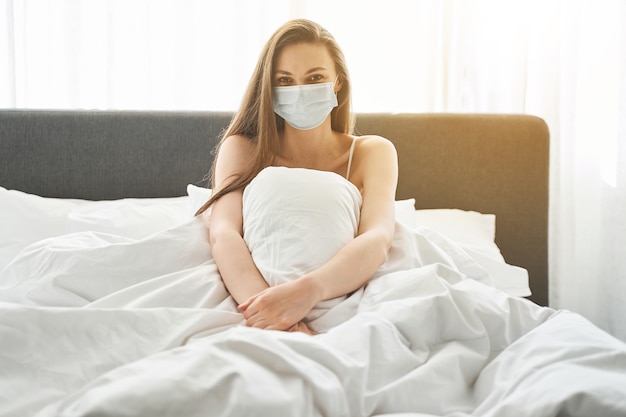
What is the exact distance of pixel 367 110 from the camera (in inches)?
117

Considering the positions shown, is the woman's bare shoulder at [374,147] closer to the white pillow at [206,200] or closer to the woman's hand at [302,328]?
the white pillow at [206,200]

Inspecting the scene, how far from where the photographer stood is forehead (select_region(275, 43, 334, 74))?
1.97m

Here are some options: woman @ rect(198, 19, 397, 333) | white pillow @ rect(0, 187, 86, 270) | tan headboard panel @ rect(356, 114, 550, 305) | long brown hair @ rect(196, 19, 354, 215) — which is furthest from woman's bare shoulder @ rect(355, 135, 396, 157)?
white pillow @ rect(0, 187, 86, 270)

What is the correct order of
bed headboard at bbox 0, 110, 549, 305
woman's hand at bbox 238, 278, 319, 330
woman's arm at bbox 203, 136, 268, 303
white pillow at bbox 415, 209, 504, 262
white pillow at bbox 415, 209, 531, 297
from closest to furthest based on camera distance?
woman's hand at bbox 238, 278, 319, 330 → woman's arm at bbox 203, 136, 268, 303 → white pillow at bbox 415, 209, 531, 297 → white pillow at bbox 415, 209, 504, 262 → bed headboard at bbox 0, 110, 549, 305

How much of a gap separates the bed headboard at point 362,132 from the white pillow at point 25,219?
0.57 ft

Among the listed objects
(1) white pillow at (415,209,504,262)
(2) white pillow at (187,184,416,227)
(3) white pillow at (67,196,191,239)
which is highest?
(2) white pillow at (187,184,416,227)

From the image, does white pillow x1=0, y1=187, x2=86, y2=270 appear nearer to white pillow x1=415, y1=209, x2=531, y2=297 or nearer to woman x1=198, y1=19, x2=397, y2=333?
woman x1=198, y1=19, x2=397, y2=333

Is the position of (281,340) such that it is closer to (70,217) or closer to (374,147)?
(374,147)

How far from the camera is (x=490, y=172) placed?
2461 millimetres

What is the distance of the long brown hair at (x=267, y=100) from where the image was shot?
1958 mm

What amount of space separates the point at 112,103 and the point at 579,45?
1773 mm

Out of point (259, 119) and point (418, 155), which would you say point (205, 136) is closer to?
point (259, 119)

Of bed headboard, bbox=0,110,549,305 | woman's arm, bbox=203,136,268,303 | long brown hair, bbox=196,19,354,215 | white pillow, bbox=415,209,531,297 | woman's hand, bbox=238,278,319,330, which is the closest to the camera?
woman's hand, bbox=238,278,319,330

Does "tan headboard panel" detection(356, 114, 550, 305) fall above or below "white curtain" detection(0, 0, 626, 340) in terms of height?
below
